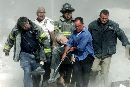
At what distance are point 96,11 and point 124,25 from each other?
4.42 feet

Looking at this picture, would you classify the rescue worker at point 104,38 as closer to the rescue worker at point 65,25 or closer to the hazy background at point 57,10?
the rescue worker at point 65,25

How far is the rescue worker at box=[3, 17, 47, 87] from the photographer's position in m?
11.3

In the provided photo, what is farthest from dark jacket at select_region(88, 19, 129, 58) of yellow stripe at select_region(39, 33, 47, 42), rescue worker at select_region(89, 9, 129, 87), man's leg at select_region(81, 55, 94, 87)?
yellow stripe at select_region(39, 33, 47, 42)

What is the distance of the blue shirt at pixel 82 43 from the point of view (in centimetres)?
1124

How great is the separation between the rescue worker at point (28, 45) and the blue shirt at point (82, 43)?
609 millimetres

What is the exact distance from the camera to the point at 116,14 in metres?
18.7

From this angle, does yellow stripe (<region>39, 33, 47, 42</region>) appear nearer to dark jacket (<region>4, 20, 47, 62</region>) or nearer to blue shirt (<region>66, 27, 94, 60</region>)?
dark jacket (<region>4, 20, 47, 62</region>)

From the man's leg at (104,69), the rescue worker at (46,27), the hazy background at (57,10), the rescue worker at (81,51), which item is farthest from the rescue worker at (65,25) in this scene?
the hazy background at (57,10)

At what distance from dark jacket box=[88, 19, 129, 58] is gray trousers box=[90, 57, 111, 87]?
18cm

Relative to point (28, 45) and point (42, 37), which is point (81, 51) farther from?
point (28, 45)

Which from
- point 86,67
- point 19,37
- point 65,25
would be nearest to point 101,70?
point 86,67

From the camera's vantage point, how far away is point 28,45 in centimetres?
1147

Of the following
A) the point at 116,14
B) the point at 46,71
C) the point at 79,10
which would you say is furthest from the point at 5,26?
the point at 46,71

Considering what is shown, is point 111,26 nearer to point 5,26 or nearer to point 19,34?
point 19,34
